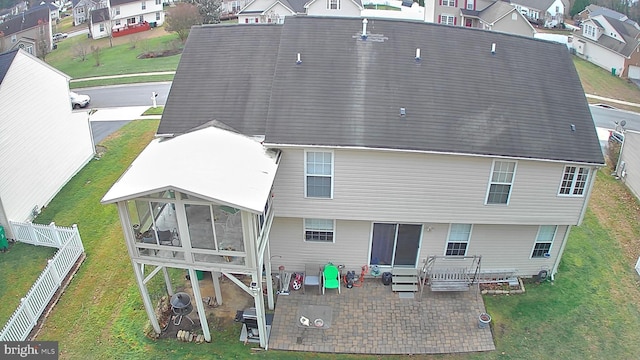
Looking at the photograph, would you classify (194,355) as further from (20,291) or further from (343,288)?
(20,291)

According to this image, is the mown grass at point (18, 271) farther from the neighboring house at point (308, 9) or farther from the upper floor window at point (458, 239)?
the neighboring house at point (308, 9)

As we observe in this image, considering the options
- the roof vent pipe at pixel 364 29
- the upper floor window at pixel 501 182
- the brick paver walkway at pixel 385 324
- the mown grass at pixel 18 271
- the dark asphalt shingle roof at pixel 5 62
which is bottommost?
the mown grass at pixel 18 271

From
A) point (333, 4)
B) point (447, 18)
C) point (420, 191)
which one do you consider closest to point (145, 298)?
point (420, 191)

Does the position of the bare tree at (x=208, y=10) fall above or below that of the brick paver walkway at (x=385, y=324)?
above

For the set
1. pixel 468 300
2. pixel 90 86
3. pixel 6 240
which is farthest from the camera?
pixel 90 86

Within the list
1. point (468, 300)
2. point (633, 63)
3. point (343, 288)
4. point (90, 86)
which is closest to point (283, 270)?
point (343, 288)

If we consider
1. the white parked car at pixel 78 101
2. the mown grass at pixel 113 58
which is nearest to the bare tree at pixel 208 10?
the mown grass at pixel 113 58

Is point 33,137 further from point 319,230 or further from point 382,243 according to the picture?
point 382,243
